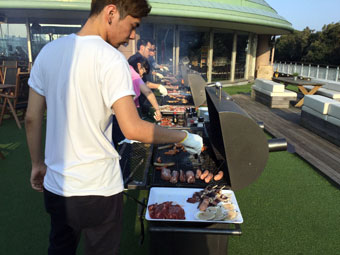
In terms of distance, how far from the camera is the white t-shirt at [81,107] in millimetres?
1216

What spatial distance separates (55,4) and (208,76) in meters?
8.37

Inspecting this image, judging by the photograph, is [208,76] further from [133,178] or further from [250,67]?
[133,178]

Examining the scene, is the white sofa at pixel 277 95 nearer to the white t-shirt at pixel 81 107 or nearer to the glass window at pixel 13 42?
the white t-shirt at pixel 81 107

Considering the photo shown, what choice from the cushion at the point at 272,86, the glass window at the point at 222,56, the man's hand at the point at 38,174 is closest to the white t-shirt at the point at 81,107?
the man's hand at the point at 38,174

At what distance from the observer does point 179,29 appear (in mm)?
13148

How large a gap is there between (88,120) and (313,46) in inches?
1755

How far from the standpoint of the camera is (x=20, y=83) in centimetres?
690

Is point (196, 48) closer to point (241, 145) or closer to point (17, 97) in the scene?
point (17, 97)

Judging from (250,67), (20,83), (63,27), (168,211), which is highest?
(63,27)

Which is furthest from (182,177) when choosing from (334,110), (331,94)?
(331,94)

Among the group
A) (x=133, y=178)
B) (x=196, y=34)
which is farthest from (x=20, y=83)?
(x=196, y=34)

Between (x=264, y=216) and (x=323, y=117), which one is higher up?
(x=323, y=117)

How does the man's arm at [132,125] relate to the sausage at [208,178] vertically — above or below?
above

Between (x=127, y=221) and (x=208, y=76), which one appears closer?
(x=127, y=221)
